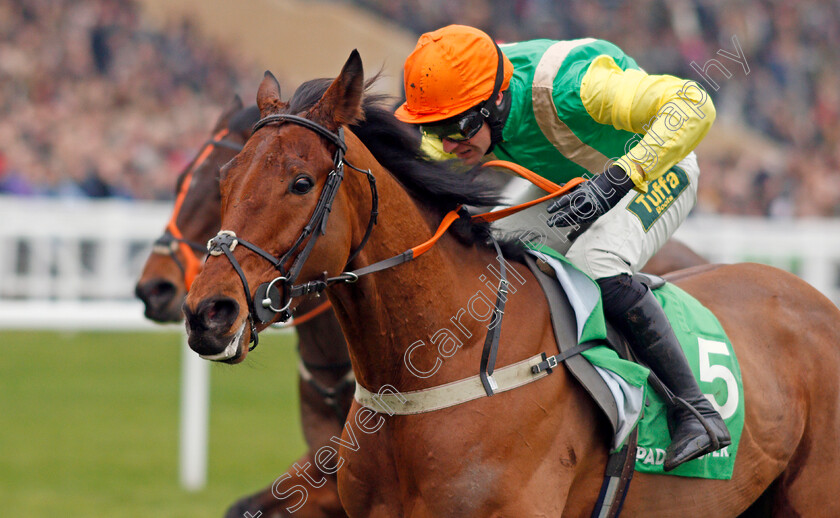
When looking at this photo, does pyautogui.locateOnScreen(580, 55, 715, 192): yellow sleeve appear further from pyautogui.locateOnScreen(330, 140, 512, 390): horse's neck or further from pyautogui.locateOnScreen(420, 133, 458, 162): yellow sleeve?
pyautogui.locateOnScreen(330, 140, 512, 390): horse's neck

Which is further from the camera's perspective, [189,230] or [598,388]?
[189,230]

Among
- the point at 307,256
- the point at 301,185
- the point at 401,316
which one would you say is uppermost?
the point at 301,185

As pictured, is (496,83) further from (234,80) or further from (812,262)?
(234,80)

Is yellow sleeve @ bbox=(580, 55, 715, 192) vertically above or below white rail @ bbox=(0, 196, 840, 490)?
above

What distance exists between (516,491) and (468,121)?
1.06m

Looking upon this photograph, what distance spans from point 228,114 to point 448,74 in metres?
2.20

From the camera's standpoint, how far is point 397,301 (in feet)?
9.12

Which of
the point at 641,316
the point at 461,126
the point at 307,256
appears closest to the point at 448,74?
the point at 461,126

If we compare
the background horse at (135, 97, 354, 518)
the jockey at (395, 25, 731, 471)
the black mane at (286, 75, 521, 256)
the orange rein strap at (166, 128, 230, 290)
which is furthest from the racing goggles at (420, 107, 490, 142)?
the orange rein strap at (166, 128, 230, 290)

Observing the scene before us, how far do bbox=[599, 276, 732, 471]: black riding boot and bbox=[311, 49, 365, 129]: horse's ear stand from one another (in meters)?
1.04

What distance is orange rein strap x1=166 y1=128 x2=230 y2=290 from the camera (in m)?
4.61

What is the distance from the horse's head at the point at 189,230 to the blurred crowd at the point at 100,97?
26.0 ft

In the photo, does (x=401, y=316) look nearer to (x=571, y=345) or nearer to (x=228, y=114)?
(x=571, y=345)

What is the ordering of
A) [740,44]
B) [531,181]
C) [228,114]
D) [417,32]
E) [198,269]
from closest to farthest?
[531,181] → [198,269] → [228,114] → [740,44] → [417,32]
